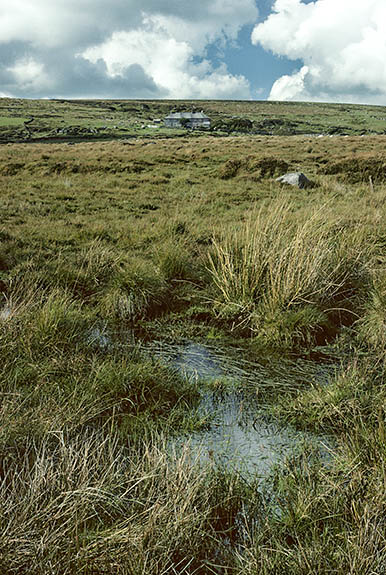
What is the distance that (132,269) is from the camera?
20.1ft

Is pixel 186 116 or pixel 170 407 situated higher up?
pixel 186 116

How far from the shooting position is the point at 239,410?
12.5 feet

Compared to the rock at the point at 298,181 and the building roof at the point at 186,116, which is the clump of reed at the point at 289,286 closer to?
the rock at the point at 298,181

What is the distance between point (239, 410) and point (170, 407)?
600 mm

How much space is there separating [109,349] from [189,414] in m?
1.45

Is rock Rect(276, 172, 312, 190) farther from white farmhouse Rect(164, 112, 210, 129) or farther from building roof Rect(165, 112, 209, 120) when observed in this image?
building roof Rect(165, 112, 209, 120)

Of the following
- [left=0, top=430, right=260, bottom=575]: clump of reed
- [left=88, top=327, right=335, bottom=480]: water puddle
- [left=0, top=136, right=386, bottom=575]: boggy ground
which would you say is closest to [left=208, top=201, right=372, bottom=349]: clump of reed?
[left=0, top=136, right=386, bottom=575]: boggy ground

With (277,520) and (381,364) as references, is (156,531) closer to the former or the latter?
(277,520)

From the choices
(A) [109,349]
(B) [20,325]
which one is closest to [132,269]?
(A) [109,349]

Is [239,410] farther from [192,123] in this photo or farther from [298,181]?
[192,123]

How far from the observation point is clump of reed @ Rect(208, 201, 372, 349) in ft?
17.1

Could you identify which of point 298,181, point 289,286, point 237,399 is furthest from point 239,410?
point 298,181

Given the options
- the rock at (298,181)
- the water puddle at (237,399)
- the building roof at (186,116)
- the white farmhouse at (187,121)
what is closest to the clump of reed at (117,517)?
the water puddle at (237,399)

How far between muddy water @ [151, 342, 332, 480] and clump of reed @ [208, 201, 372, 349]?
0.61 m
